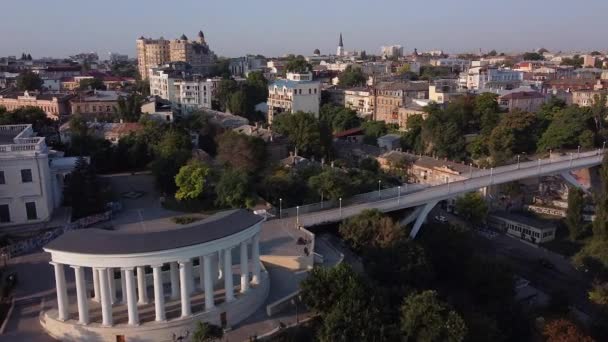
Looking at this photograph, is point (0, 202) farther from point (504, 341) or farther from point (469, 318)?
point (504, 341)

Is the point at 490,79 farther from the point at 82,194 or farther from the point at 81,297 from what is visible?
the point at 81,297

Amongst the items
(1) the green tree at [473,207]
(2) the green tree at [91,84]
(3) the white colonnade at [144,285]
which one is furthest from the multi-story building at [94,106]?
(3) the white colonnade at [144,285]

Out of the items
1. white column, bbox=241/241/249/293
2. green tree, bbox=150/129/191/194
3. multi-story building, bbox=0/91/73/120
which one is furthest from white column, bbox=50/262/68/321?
multi-story building, bbox=0/91/73/120

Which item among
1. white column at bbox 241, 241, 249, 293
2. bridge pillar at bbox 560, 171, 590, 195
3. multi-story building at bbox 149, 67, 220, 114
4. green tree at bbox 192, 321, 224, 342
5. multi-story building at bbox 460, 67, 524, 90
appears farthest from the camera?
Answer: multi-story building at bbox 460, 67, 524, 90

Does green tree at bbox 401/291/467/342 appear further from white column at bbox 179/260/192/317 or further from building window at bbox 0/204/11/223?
building window at bbox 0/204/11/223

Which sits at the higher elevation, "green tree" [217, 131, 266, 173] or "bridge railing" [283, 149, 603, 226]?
"green tree" [217, 131, 266, 173]

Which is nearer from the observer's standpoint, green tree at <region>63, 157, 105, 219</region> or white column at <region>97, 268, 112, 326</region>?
white column at <region>97, 268, 112, 326</region>

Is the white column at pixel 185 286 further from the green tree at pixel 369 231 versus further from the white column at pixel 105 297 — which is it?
the green tree at pixel 369 231

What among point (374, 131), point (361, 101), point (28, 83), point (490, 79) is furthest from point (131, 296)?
point (490, 79)
